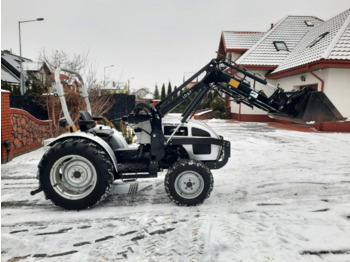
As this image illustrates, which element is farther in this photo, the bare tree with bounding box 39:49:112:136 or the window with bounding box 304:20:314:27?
the window with bounding box 304:20:314:27

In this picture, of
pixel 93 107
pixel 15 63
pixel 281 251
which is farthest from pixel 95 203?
pixel 15 63

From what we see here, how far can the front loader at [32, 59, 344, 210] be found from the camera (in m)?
3.30

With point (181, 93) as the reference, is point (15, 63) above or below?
above

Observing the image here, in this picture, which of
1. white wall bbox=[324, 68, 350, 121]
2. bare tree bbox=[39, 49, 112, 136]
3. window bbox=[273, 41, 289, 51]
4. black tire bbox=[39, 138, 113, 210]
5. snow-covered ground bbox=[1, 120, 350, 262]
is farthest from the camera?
window bbox=[273, 41, 289, 51]

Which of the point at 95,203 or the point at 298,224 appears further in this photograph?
the point at 95,203

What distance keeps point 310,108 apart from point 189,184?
1979 millimetres

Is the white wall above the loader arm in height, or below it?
above

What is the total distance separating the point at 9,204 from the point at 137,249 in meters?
2.29

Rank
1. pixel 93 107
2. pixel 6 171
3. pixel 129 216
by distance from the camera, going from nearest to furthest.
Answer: pixel 129 216 → pixel 6 171 → pixel 93 107

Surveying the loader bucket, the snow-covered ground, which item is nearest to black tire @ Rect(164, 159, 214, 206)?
the snow-covered ground

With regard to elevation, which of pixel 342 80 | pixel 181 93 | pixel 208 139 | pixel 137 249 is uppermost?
pixel 342 80

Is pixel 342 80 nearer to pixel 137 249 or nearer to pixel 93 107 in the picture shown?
pixel 93 107

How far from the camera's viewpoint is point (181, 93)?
372 centimetres

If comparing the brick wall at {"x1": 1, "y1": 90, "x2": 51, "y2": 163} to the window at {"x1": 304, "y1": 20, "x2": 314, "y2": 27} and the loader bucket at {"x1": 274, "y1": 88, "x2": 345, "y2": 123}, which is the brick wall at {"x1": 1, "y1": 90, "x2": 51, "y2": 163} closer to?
the loader bucket at {"x1": 274, "y1": 88, "x2": 345, "y2": 123}
